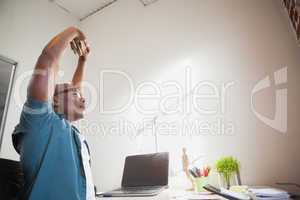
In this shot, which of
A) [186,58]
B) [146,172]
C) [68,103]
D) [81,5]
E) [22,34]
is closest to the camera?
[68,103]

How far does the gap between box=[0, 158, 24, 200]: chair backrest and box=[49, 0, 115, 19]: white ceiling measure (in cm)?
191

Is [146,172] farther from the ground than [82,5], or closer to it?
closer to it

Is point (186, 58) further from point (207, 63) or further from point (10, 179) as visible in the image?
point (10, 179)

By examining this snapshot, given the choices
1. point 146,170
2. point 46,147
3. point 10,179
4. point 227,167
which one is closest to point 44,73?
point 46,147

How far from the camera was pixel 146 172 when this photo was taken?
1.75m

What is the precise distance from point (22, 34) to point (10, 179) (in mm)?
1455

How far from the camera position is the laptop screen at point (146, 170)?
66.6 inches

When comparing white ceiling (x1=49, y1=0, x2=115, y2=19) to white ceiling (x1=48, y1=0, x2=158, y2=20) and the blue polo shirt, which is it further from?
the blue polo shirt

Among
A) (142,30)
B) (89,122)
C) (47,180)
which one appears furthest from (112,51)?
(47,180)

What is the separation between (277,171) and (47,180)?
56.5 inches

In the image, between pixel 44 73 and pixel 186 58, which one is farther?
pixel 186 58

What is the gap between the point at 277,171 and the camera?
161cm

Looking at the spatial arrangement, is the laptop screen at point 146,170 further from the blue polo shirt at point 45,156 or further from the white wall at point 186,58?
the blue polo shirt at point 45,156

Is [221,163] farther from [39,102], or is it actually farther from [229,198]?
[39,102]
